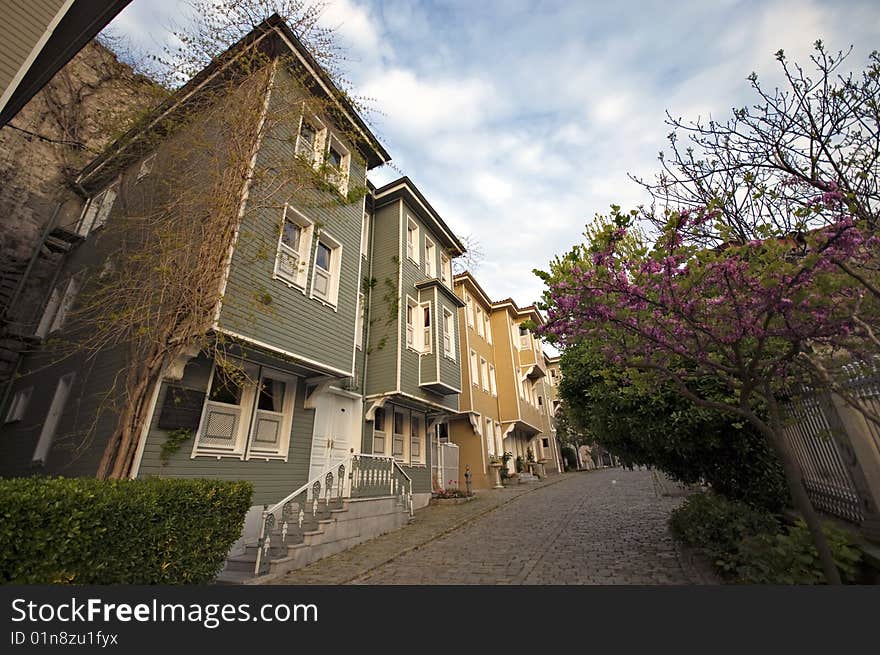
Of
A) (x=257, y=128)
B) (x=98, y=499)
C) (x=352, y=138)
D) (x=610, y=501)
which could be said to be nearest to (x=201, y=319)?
(x=98, y=499)

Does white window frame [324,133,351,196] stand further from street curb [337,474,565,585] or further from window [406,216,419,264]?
street curb [337,474,565,585]

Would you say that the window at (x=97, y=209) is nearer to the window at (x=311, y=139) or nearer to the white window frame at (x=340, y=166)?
the window at (x=311, y=139)

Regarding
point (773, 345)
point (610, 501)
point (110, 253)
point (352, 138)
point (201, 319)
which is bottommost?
point (610, 501)

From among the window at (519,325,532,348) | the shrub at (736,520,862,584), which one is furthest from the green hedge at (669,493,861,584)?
the window at (519,325,532,348)

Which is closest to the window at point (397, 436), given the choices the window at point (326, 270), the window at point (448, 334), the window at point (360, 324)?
the window at point (360, 324)

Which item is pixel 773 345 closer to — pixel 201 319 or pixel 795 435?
pixel 795 435

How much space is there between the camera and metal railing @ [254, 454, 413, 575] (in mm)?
6758

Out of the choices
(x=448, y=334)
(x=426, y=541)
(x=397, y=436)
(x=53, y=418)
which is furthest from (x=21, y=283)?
(x=426, y=541)

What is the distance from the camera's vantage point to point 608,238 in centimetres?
416

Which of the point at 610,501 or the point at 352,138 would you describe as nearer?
the point at 352,138

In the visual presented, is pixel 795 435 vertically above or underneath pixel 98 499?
above

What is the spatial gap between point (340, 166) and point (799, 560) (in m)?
13.5

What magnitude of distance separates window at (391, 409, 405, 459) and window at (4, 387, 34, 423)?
34.1ft

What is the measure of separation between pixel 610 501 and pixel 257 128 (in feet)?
51.3
